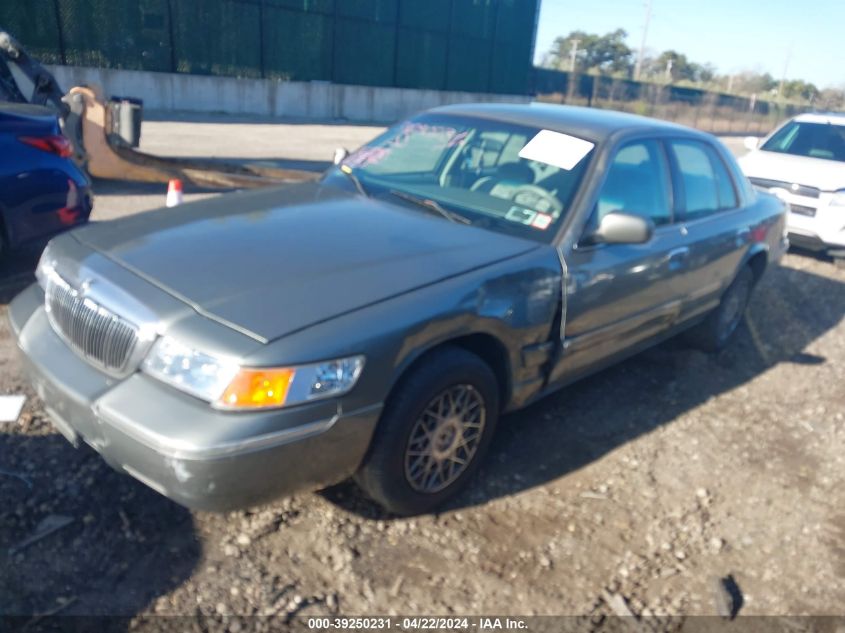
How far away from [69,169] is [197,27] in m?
17.3

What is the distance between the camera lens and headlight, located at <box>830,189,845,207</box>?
780cm

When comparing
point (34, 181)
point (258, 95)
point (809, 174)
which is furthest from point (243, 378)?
point (258, 95)

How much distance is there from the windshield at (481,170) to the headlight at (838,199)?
18.3ft

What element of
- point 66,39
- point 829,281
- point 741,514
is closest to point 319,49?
point 66,39

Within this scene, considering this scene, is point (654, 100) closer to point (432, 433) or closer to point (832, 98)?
point (832, 98)

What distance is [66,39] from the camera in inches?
703

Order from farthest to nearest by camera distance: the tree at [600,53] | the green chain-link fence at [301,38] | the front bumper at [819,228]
→ the tree at [600,53] → the green chain-link fence at [301,38] → the front bumper at [819,228]

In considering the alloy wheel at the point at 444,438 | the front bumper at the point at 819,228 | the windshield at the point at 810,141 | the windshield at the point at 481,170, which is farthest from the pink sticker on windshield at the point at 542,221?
the windshield at the point at 810,141

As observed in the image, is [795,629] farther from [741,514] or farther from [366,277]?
[366,277]

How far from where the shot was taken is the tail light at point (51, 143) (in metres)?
4.65

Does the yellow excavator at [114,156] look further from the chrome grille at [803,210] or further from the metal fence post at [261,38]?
the metal fence post at [261,38]

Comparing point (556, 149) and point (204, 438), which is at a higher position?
point (556, 149)

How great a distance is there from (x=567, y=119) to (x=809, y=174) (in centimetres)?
562

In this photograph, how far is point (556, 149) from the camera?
3684mm
